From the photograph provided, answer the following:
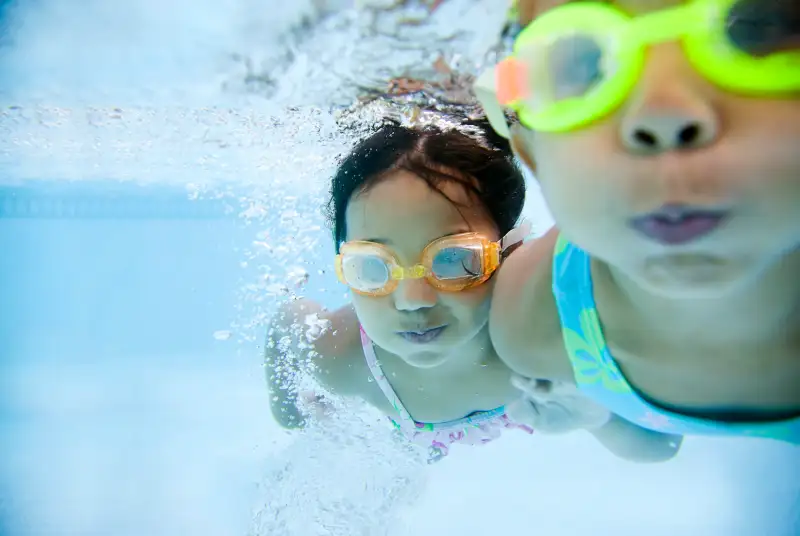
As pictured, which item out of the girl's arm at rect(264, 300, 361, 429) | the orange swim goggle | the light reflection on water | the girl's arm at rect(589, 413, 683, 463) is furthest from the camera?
the girl's arm at rect(264, 300, 361, 429)

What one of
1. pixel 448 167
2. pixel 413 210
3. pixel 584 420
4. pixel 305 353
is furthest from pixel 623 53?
pixel 305 353

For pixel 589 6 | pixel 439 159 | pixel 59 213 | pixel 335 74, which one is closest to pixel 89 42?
pixel 335 74

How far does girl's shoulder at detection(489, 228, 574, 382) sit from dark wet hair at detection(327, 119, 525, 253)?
2.83 feet

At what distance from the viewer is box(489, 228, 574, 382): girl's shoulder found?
2463 millimetres

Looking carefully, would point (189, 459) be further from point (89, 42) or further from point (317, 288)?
point (89, 42)

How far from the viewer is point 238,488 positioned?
873 centimetres

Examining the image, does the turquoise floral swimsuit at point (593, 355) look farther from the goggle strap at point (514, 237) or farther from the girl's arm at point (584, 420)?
the goggle strap at point (514, 237)

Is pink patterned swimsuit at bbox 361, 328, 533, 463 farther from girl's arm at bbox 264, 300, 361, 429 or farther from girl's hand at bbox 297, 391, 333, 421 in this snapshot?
girl's hand at bbox 297, 391, 333, 421

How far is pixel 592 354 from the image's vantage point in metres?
2.35

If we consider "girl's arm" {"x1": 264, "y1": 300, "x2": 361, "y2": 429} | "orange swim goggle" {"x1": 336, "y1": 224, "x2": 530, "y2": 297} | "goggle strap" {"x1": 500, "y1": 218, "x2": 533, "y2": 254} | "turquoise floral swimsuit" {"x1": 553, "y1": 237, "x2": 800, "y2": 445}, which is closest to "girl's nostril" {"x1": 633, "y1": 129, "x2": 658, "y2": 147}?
"turquoise floral swimsuit" {"x1": 553, "y1": 237, "x2": 800, "y2": 445}

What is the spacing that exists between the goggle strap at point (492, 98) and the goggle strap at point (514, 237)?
146cm

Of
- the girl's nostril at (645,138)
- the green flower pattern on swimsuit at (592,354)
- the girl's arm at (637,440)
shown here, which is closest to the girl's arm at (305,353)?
the girl's arm at (637,440)

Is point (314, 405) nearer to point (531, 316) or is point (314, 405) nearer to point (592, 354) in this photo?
point (531, 316)

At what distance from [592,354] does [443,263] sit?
3.88 ft
